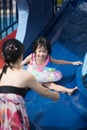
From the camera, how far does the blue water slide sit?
3838 millimetres

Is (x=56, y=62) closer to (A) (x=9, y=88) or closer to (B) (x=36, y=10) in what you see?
(B) (x=36, y=10)

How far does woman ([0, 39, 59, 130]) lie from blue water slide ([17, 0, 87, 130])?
726 millimetres

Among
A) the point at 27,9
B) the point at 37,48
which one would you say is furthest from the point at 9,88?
the point at 27,9

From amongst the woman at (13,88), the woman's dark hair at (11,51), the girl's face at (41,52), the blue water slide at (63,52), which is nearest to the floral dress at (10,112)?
the woman at (13,88)

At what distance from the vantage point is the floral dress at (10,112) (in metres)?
3.04

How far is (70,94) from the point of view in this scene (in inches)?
164

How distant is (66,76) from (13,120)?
6.26 ft

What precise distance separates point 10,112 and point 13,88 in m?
0.19

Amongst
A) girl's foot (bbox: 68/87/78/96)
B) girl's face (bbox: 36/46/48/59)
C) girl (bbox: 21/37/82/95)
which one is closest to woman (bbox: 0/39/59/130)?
girl's foot (bbox: 68/87/78/96)

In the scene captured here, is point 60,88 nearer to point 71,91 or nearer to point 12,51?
point 71,91

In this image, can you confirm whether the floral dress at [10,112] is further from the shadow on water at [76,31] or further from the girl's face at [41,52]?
the shadow on water at [76,31]

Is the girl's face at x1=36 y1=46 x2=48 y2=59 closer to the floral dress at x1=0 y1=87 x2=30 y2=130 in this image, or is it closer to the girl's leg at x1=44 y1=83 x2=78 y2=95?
the girl's leg at x1=44 y1=83 x2=78 y2=95

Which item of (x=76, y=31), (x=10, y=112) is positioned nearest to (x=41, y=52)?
(x=10, y=112)

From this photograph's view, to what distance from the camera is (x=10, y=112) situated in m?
3.04
